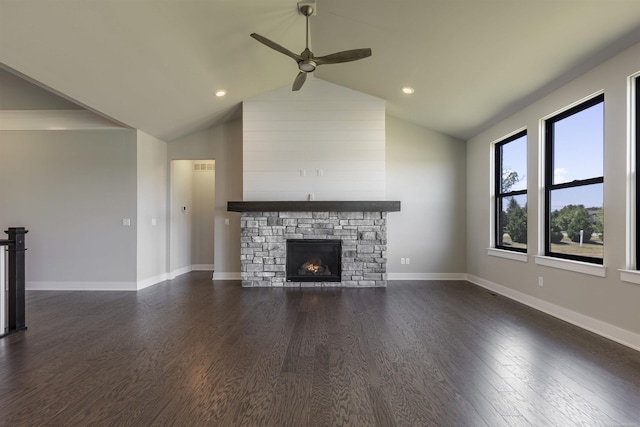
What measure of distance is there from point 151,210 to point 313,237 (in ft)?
9.57

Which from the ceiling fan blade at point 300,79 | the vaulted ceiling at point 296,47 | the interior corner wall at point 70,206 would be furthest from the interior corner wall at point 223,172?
the ceiling fan blade at point 300,79

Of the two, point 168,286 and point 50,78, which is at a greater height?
point 50,78

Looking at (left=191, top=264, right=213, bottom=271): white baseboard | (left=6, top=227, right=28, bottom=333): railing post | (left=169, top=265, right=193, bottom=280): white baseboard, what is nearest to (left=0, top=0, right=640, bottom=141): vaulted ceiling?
(left=6, top=227, right=28, bottom=333): railing post

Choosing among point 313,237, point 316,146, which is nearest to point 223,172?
point 316,146

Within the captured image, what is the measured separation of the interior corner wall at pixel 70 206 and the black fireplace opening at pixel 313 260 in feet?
8.45

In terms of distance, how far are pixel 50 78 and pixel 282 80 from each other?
308cm

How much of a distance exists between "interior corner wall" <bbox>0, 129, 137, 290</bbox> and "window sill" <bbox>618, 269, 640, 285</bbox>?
6178 mm

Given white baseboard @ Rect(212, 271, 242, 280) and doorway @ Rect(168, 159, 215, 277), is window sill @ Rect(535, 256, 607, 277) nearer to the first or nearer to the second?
white baseboard @ Rect(212, 271, 242, 280)

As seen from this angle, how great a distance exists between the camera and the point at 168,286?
5.54 m

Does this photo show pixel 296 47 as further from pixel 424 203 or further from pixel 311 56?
pixel 424 203

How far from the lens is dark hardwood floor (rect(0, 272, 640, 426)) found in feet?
→ 6.07

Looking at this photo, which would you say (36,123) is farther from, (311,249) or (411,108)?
(411,108)

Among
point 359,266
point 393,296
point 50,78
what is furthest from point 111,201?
point 393,296

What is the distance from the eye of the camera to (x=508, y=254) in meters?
4.74
